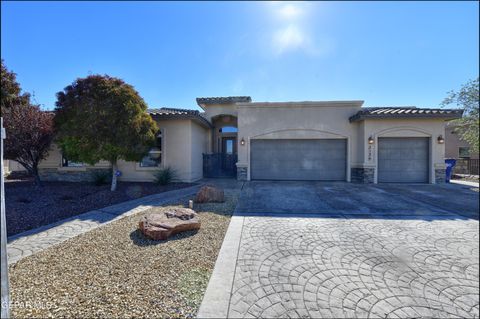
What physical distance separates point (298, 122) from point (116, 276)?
10476mm

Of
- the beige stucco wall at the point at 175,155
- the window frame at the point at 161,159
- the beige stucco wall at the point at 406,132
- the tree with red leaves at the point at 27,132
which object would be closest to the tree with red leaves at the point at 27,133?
the tree with red leaves at the point at 27,132

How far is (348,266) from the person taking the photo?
295 cm

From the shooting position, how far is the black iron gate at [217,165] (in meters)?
13.2

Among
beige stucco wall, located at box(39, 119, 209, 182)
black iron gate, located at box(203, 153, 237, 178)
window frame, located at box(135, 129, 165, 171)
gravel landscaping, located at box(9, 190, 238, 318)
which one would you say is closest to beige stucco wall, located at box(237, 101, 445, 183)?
black iron gate, located at box(203, 153, 237, 178)

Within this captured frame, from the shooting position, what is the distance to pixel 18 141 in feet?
27.7

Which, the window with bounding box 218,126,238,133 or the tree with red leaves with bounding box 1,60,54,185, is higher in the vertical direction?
the window with bounding box 218,126,238,133

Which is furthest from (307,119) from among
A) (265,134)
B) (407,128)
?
(407,128)

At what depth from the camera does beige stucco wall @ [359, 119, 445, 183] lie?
10109mm

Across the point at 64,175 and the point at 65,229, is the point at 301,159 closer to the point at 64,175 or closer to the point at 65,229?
the point at 65,229

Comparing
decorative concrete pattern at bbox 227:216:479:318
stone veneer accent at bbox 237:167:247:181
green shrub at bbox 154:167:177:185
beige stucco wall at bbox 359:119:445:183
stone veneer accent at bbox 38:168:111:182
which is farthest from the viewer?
stone veneer accent at bbox 237:167:247:181

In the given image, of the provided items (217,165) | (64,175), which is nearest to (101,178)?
(64,175)

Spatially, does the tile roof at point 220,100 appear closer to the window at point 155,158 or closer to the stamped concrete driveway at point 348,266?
the window at point 155,158

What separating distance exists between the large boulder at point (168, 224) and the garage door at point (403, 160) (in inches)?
406

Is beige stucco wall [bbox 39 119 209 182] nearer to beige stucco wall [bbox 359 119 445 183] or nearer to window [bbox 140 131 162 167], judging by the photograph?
window [bbox 140 131 162 167]
